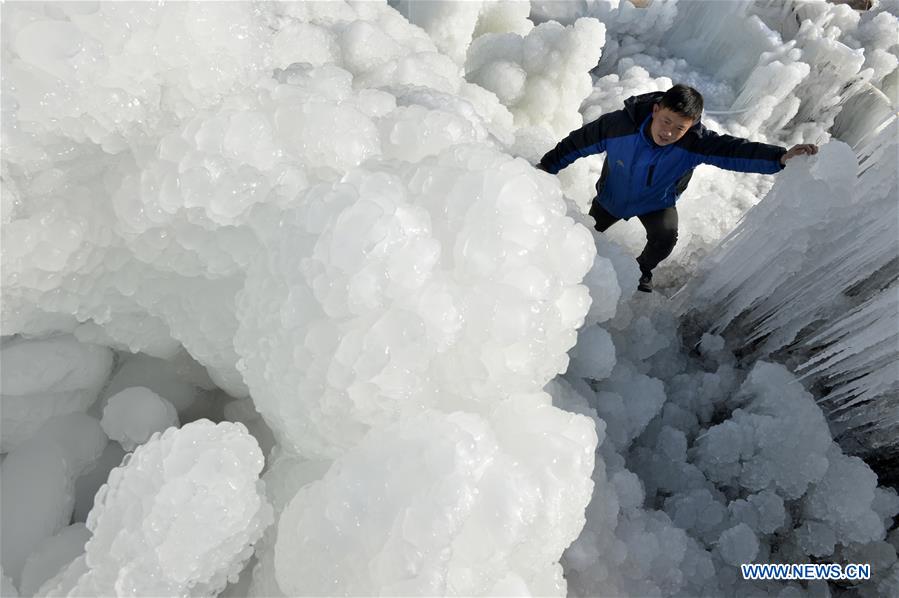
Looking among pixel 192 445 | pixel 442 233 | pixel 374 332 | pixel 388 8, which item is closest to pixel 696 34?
pixel 388 8

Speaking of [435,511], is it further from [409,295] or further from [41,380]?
[41,380]

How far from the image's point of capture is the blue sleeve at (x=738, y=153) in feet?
5.41

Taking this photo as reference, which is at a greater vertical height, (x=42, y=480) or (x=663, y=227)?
(x=663, y=227)

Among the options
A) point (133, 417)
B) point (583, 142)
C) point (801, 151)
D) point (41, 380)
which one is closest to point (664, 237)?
point (583, 142)

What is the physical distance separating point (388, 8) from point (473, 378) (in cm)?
169

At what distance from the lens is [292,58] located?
1732 millimetres

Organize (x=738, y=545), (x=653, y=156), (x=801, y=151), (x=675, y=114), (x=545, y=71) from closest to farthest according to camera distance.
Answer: (x=738, y=545), (x=801, y=151), (x=675, y=114), (x=653, y=156), (x=545, y=71)

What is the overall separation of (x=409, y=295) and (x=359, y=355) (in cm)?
12

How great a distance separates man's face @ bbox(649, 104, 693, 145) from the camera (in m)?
1.68

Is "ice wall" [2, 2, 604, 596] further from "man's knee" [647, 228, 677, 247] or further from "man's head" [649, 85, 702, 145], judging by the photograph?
"man's knee" [647, 228, 677, 247]

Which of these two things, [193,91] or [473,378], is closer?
[473,378]

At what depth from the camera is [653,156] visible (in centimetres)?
183

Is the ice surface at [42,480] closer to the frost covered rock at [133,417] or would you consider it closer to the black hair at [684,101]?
the frost covered rock at [133,417]

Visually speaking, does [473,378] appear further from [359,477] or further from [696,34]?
[696,34]
